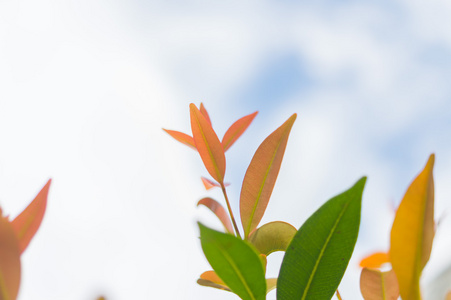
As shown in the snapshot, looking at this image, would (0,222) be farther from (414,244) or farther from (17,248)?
(414,244)

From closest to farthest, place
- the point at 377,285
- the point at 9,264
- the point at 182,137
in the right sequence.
A: the point at 9,264 → the point at 377,285 → the point at 182,137

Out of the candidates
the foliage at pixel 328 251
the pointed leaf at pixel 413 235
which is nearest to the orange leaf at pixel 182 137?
the foliage at pixel 328 251

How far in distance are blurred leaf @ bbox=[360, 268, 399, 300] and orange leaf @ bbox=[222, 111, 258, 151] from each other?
0.32 m

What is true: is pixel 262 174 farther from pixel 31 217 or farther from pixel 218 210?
pixel 31 217

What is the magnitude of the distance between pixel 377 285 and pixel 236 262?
0.24m

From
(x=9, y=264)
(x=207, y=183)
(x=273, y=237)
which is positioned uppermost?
(x=207, y=183)

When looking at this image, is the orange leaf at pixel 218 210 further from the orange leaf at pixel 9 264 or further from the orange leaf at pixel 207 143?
the orange leaf at pixel 9 264

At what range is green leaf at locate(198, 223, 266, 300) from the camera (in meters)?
0.33

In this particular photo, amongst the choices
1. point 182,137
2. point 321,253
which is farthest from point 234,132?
point 321,253

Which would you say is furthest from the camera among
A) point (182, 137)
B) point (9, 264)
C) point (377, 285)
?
point (182, 137)

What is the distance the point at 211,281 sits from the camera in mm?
508

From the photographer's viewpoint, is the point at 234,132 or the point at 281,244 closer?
the point at 281,244

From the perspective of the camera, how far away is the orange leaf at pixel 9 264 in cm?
34

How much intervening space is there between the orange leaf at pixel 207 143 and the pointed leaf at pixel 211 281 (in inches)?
6.1
